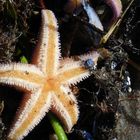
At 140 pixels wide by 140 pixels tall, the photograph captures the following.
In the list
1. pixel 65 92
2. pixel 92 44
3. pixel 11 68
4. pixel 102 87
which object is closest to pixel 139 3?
pixel 92 44

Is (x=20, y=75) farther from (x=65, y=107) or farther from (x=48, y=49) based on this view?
(x=65, y=107)

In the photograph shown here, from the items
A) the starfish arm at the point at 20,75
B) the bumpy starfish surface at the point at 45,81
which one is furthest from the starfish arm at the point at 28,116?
the starfish arm at the point at 20,75

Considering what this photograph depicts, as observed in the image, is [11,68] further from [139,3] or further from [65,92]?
[139,3]

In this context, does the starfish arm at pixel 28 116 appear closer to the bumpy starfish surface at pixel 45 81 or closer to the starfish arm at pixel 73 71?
the bumpy starfish surface at pixel 45 81

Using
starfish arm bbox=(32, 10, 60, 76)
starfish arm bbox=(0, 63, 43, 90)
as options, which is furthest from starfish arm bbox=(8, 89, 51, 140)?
starfish arm bbox=(32, 10, 60, 76)

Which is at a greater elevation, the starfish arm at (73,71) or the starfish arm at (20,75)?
the starfish arm at (20,75)

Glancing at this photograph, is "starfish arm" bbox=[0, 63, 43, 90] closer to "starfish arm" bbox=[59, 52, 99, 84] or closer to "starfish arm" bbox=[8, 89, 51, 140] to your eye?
"starfish arm" bbox=[8, 89, 51, 140]

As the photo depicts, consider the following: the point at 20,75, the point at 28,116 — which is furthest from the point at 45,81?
the point at 28,116
